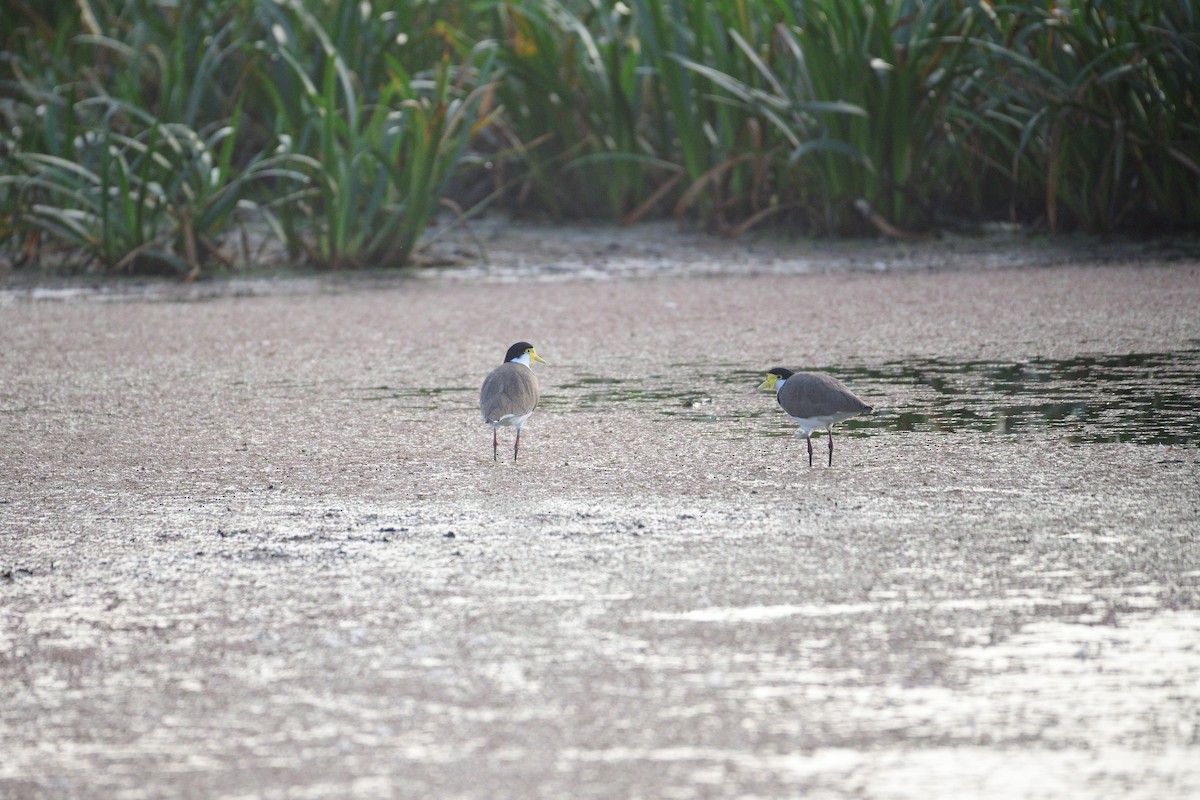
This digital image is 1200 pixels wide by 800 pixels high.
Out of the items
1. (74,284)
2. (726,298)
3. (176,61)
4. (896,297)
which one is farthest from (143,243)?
(896,297)

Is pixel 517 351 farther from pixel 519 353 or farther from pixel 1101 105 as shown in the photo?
pixel 1101 105

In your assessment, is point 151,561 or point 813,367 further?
point 813,367

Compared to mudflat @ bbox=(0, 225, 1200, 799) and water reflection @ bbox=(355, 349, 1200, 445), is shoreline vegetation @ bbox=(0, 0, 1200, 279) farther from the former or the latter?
water reflection @ bbox=(355, 349, 1200, 445)

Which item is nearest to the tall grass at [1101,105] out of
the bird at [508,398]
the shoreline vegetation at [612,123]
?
the shoreline vegetation at [612,123]

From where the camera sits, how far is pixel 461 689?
2.76 meters

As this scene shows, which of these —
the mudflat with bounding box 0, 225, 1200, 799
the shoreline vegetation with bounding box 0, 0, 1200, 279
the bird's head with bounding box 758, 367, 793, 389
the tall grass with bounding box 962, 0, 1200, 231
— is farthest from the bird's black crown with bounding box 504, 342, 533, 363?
the tall grass with bounding box 962, 0, 1200, 231

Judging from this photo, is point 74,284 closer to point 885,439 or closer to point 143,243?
point 143,243

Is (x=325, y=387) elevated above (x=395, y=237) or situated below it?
below

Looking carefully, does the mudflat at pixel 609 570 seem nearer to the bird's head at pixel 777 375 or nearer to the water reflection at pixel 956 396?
the water reflection at pixel 956 396

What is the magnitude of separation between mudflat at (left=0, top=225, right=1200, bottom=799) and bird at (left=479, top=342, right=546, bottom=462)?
0.13 meters

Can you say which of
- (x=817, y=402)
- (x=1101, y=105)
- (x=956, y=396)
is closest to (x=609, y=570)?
(x=817, y=402)

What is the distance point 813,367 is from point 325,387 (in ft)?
6.01

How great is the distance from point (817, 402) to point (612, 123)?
6300 mm

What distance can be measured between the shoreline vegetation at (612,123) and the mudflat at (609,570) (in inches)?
93.7
